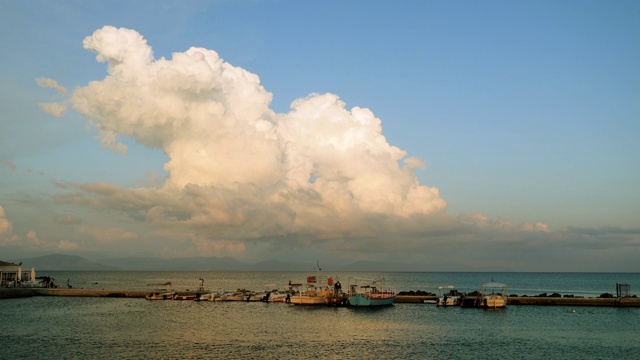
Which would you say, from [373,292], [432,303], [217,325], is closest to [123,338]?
[217,325]

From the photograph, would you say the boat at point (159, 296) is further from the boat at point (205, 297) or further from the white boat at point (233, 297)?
the white boat at point (233, 297)

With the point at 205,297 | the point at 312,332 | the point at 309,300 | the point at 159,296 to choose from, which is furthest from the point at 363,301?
the point at 159,296

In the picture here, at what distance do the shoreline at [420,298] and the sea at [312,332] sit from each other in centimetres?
204

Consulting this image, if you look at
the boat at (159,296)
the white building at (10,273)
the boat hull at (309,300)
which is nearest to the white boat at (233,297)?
the boat at (159,296)

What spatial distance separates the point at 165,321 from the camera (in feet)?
213

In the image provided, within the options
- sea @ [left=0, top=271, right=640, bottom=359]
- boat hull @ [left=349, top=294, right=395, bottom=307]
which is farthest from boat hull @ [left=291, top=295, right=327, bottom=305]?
boat hull @ [left=349, top=294, right=395, bottom=307]

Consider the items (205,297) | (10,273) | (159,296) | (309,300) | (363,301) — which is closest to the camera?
(363,301)

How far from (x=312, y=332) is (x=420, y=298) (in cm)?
4075

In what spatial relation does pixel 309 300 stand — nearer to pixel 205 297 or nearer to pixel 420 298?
pixel 420 298

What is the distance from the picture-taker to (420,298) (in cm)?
9288

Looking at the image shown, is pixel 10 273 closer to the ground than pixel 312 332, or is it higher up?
higher up

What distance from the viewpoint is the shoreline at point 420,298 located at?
3273 inches

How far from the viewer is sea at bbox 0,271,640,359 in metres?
44.8

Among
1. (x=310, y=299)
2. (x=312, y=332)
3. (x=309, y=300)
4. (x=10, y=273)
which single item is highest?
(x=10, y=273)
